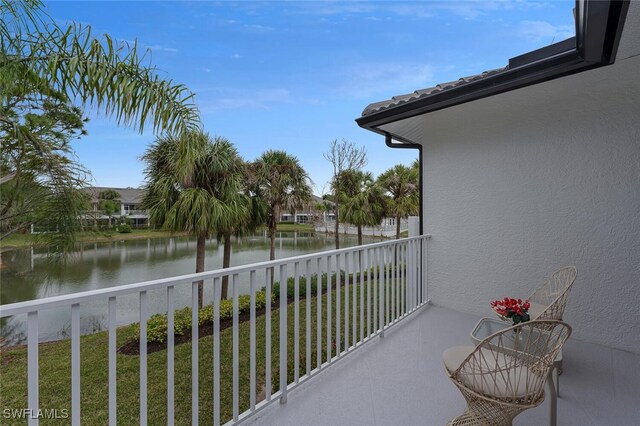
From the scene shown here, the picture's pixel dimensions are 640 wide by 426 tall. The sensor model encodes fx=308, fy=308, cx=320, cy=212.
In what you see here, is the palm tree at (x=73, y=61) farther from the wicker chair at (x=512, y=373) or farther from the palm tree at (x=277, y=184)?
the palm tree at (x=277, y=184)

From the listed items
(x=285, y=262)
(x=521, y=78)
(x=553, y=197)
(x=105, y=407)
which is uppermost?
(x=521, y=78)

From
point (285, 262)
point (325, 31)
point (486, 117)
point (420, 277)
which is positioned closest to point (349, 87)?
point (325, 31)

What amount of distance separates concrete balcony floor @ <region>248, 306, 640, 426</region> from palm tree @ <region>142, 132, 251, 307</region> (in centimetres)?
794

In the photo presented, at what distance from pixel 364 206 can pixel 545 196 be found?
1394cm

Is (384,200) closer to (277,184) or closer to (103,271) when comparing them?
(277,184)

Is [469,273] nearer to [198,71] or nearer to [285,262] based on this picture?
[285,262]

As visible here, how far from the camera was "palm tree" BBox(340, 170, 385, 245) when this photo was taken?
17.4 meters

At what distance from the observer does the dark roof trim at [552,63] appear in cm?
169

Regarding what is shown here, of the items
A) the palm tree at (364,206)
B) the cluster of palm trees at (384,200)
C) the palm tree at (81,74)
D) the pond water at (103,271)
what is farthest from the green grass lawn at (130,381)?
the cluster of palm trees at (384,200)

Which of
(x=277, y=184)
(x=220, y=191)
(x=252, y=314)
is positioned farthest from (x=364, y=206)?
(x=252, y=314)

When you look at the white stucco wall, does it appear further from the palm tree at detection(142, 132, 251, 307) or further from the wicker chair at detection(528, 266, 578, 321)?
the palm tree at detection(142, 132, 251, 307)

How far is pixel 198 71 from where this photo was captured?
11906mm

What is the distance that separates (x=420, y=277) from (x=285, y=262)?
276 cm

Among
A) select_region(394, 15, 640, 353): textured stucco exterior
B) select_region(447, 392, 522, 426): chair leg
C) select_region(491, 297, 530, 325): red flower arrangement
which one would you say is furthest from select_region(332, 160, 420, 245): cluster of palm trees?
select_region(447, 392, 522, 426): chair leg
